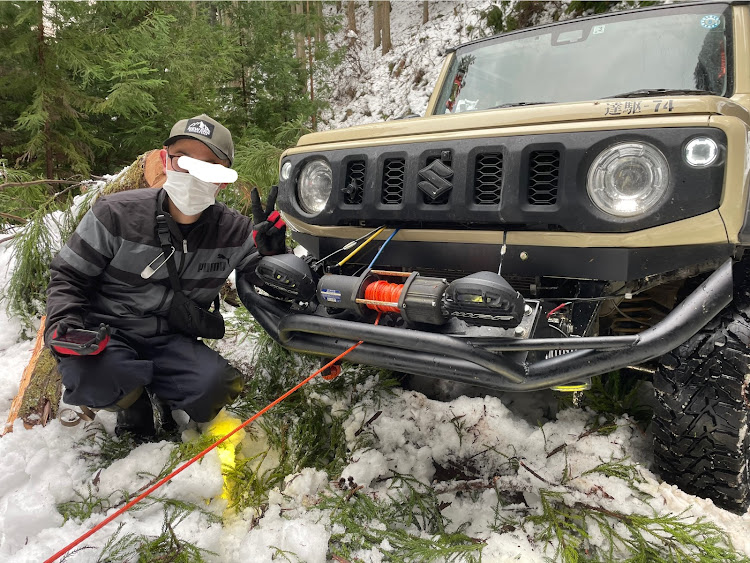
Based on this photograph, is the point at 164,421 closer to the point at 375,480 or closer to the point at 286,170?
the point at 375,480

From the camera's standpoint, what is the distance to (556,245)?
1.91 m

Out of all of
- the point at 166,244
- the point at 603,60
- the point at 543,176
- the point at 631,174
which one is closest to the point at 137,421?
the point at 166,244

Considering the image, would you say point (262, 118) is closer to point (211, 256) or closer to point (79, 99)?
point (79, 99)

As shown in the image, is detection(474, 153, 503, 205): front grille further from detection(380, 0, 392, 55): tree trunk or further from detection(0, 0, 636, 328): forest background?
detection(380, 0, 392, 55): tree trunk

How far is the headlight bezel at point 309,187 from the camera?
7.99 ft

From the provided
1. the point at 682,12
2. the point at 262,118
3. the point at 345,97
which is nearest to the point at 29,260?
the point at 682,12

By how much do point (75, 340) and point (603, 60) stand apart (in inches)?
117

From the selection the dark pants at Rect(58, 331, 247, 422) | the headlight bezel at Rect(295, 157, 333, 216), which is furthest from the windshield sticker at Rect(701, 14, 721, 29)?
the dark pants at Rect(58, 331, 247, 422)

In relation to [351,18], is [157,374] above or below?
below

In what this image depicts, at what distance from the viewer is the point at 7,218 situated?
455cm

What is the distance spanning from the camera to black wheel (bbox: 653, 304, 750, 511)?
196 cm

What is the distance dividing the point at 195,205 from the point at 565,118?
1.67 metres

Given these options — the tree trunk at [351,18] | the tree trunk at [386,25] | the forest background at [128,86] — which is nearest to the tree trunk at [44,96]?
the forest background at [128,86]

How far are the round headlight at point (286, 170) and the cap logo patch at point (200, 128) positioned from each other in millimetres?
369
